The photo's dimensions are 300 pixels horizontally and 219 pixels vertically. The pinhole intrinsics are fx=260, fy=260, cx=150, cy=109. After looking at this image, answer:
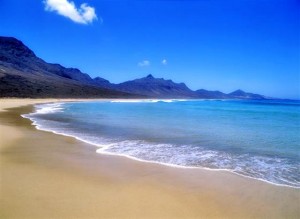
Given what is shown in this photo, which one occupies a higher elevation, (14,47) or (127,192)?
(14,47)

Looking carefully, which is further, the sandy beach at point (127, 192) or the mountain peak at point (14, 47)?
the mountain peak at point (14, 47)

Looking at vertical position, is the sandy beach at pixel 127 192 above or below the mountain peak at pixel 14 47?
below

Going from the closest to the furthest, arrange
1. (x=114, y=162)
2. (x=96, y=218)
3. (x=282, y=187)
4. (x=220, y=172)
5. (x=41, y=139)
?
(x=96, y=218)
(x=282, y=187)
(x=220, y=172)
(x=114, y=162)
(x=41, y=139)

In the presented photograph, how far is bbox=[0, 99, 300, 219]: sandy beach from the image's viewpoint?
13.1 feet

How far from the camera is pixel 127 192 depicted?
477 centimetres

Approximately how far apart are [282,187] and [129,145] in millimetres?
5273

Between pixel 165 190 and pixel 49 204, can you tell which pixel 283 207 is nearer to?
pixel 165 190

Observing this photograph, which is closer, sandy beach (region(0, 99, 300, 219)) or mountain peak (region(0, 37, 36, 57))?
sandy beach (region(0, 99, 300, 219))

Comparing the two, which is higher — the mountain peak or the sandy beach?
the mountain peak

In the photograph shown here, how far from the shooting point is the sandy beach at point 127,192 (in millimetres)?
4004

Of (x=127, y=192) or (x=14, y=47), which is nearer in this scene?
(x=127, y=192)

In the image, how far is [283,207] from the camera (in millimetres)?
4406

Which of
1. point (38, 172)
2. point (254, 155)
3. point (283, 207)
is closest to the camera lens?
point (283, 207)

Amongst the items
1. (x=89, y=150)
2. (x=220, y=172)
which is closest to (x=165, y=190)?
(x=220, y=172)
